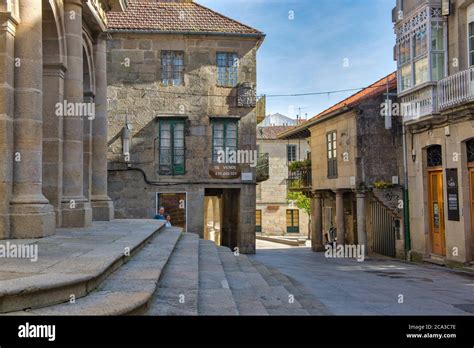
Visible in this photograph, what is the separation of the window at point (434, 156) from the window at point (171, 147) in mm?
9673

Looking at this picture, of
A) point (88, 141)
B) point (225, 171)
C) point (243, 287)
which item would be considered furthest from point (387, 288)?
point (225, 171)

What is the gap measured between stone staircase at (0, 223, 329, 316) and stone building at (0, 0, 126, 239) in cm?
190

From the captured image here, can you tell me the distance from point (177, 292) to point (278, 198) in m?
41.1

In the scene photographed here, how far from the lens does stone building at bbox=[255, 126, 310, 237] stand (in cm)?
4634

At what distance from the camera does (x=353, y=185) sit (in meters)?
21.7

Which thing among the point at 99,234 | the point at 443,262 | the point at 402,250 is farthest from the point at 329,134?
the point at 99,234

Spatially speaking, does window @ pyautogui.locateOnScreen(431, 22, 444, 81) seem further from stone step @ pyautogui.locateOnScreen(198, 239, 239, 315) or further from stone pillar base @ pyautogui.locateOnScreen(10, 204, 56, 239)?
stone pillar base @ pyautogui.locateOnScreen(10, 204, 56, 239)

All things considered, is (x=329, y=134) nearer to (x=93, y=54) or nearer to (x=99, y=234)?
(x=93, y=54)

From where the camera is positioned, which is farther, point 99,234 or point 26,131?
point 99,234

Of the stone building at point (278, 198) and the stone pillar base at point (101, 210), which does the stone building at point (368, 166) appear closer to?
A: the stone pillar base at point (101, 210)

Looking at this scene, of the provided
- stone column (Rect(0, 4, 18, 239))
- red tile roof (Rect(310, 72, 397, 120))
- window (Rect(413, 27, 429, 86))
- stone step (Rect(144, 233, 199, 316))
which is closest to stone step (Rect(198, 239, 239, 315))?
stone step (Rect(144, 233, 199, 316))

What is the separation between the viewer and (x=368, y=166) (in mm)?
21297
